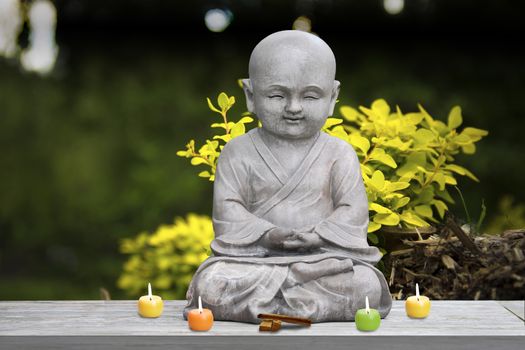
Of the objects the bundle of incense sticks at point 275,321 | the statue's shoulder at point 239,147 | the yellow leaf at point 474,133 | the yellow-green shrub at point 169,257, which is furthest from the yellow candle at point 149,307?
the yellow leaf at point 474,133

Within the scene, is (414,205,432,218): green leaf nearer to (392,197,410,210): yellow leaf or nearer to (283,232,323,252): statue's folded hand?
(392,197,410,210): yellow leaf

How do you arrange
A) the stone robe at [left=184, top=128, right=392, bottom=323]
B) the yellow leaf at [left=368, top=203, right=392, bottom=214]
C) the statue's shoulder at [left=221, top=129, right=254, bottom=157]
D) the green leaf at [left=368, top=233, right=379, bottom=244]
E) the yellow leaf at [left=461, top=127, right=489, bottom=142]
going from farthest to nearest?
1. the yellow leaf at [left=461, top=127, right=489, bottom=142]
2. the green leaf at [left=368, top=233, right=379, bottom=244]
3. the yellow leaf at [left=368, top=203, right=392, bottom=214]
4. the statue's shoulder at [left=221, top=129, right=254, bottom=157]
5. the stone robe at [left=184, top=128, right=392, bottom=323]

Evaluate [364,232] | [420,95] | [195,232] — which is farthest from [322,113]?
[420,95]

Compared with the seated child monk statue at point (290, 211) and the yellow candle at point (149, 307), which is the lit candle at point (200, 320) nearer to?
the seated child monk statue at point (290, 211)

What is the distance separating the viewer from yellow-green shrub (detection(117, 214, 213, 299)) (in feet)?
15.5

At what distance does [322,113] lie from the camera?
3197 millimetres

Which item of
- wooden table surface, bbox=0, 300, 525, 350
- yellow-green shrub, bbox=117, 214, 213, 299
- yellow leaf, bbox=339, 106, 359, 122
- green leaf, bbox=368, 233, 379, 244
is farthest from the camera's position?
yellow-green shrub, bbox=117, 214, 213, 299

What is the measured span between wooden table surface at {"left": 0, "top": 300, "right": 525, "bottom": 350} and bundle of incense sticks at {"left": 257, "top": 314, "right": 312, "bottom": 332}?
25mm

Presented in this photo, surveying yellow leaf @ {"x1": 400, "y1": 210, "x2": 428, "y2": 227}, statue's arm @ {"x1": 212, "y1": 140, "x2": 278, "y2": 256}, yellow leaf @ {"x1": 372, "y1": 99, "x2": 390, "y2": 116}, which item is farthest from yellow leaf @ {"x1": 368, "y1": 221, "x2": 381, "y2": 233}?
statue's arm @ {"x1": 212, "y1": 140, "x2": 278, "y2": 256}

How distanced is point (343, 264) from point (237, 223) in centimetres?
42

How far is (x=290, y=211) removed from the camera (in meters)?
3.15

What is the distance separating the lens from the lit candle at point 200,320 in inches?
111
